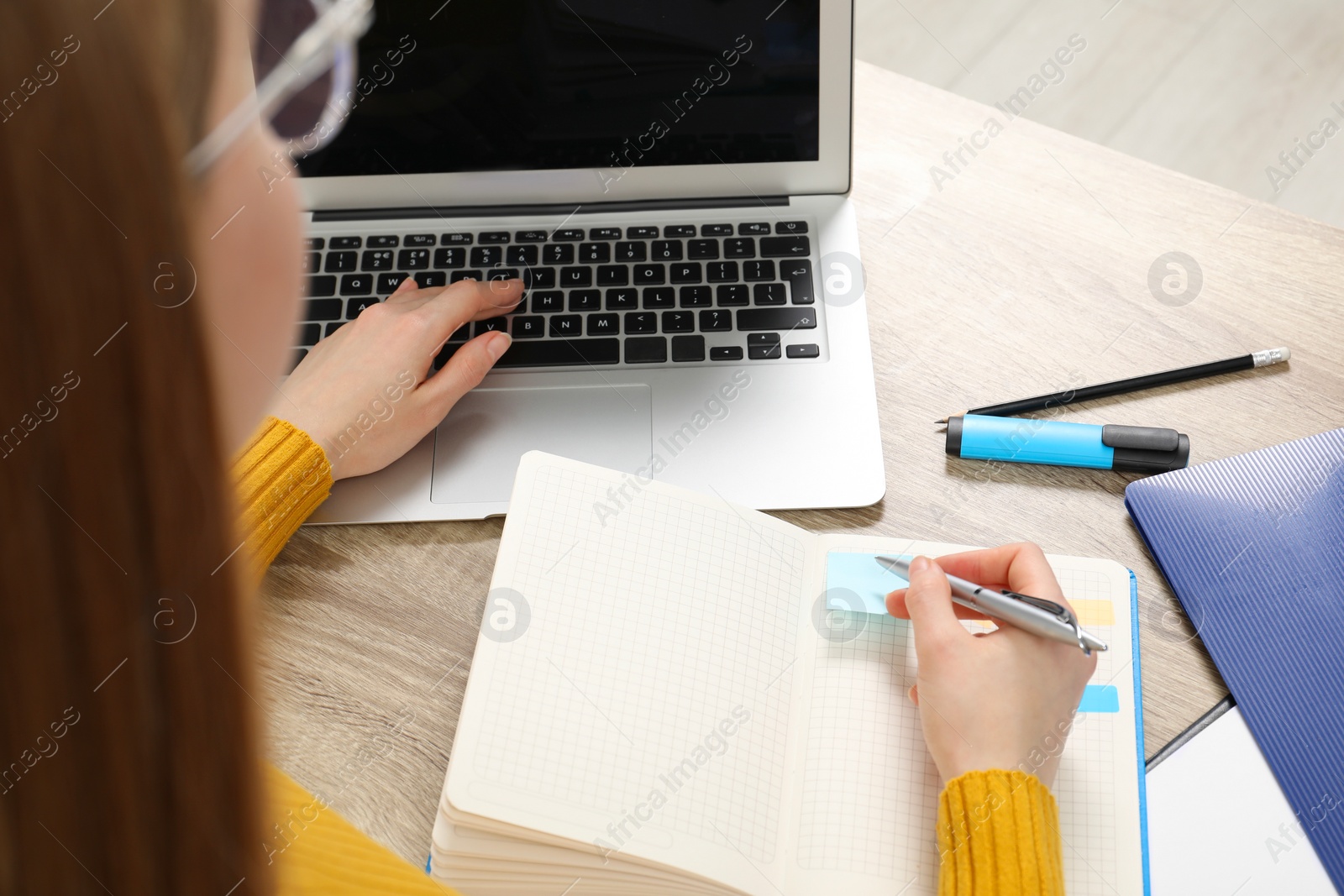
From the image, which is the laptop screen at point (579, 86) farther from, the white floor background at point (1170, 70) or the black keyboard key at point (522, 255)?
the white floor background at point (1170, 70)

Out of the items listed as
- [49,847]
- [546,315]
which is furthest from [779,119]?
[49,847]

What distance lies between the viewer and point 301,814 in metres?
0.56

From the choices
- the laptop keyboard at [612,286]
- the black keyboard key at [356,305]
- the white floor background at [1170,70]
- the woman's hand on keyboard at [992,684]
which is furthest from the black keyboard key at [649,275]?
the white floor background at [1170,70]

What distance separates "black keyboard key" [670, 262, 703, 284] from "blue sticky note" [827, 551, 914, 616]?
0.86ft

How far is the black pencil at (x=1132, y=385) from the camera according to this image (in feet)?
2.55

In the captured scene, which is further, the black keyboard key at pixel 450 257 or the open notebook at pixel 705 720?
the black keyboard key at pixel 450 257

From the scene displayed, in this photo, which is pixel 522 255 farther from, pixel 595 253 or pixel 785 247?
pixel 785 247

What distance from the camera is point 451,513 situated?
2.44ft

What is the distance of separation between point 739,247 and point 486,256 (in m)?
0.21

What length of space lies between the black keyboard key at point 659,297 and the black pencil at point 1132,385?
0.78 feet

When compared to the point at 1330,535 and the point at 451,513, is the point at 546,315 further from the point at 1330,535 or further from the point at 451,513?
the point at 1330,535

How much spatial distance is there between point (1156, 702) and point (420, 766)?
1.58 feet

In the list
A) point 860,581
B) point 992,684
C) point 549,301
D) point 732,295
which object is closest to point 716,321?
point 732,295

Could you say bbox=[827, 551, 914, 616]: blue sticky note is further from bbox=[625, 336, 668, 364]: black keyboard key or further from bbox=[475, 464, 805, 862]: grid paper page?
bbox=[625, 336, 668, 364]: black keyboard key
